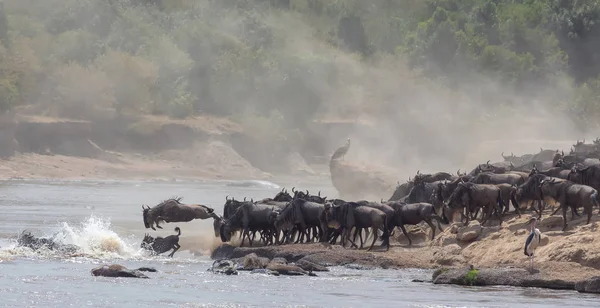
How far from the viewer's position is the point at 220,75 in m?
94.1

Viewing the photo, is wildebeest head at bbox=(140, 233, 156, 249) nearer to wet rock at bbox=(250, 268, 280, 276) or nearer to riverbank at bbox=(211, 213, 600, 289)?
riverbank at bbox=(211, 213, 600, 289)

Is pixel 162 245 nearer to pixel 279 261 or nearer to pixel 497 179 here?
pixel 279 261

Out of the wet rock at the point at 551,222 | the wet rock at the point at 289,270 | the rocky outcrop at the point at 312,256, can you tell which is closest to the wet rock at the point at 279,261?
the rocky outcrop at the point at 312,256

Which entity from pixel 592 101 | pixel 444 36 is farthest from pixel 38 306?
pixel 444 36

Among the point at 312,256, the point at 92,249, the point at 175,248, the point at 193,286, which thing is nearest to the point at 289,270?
the point at 312,256

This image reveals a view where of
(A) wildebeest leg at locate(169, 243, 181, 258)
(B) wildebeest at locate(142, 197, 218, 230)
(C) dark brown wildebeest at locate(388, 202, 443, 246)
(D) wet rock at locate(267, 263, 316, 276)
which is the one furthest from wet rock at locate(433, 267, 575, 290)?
(B) wildebeest at locate(142, 197, 218, 230)

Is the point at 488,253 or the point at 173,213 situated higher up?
the point at 173,213

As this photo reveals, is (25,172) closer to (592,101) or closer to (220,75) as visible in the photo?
(220,75)

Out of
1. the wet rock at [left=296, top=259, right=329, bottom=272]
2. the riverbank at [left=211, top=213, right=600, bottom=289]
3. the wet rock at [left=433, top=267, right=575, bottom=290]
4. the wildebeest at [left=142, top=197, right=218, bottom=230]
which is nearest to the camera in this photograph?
the wet rock at [left=433, top=267, right=575, bottom=290]

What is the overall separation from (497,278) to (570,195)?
14.7 feet

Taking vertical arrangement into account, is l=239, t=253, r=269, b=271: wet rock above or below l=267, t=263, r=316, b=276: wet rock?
above

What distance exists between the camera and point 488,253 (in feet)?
Answer: 85.4

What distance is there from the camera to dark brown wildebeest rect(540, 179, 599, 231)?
2647 cm

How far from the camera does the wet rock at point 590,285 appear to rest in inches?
854
